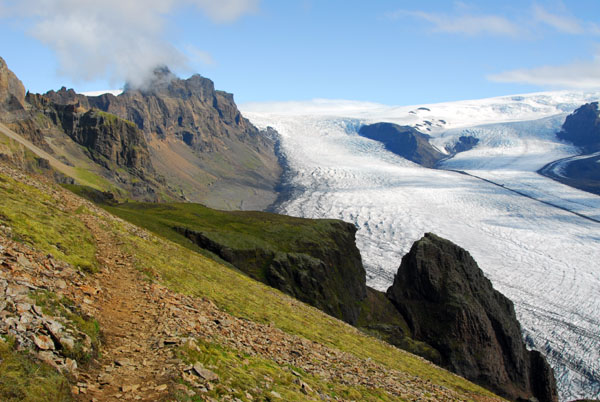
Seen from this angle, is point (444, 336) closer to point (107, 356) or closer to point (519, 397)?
point (519, 397)

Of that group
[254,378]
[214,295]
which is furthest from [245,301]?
[254,378]

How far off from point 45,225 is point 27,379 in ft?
40.0

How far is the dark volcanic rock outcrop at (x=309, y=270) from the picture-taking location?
162 ft

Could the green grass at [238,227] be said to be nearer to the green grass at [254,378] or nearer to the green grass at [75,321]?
the green grass at [254,378]

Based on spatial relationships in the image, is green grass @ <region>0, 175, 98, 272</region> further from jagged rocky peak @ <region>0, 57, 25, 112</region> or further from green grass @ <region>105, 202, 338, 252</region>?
jagged rocky peak @ <region>0, 57, 25, 112</region>

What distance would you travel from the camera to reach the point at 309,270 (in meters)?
53.1

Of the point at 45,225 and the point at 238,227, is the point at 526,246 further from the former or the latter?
the point at 45,225

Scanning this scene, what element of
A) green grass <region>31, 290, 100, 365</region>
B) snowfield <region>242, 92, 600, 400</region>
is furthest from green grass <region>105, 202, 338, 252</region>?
snowfield <region>242, 92, 600, 400</region>

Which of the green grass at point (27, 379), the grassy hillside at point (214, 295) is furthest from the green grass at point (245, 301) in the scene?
the green grass at point (27, 379)

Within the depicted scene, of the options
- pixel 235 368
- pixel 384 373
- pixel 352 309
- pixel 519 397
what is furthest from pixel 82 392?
pixel 519 397

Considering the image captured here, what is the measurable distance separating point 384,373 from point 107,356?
1514 centimetres

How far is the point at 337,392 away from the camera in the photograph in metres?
15.5

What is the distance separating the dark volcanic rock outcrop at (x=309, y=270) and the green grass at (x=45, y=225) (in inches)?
1052

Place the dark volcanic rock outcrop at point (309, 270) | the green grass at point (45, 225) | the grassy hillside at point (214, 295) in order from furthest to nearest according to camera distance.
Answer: the dark volcanic rock outcrop at point (309, 270), the green grass at point (45, 225), the grassy hillside at point (214, 295)
